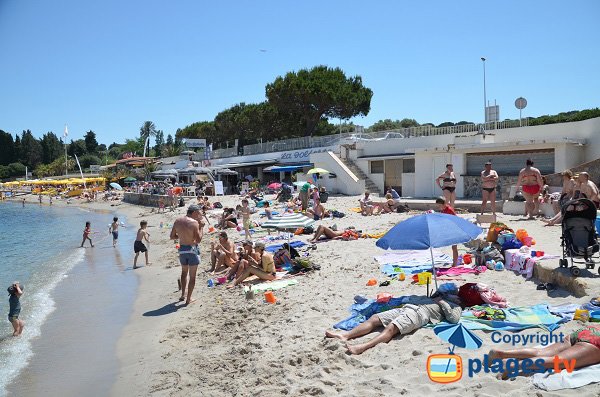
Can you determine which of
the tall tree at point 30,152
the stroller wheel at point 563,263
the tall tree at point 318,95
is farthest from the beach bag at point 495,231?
the tall tree at point 30,152

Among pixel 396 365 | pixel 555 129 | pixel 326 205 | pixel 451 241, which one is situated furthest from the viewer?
pixel 326 205

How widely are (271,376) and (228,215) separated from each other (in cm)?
1391

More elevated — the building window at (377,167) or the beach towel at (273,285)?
the building window at (377,167)

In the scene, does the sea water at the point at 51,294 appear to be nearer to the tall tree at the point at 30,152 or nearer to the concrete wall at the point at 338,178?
the concrete wall at the point at 338,178

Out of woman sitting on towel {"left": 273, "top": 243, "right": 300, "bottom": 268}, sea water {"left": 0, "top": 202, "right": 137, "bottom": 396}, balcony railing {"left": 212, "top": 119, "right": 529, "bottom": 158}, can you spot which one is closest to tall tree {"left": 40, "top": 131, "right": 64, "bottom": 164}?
balcony railing {"left": 212, "top": 119, "right": 529, "bottom": 158}

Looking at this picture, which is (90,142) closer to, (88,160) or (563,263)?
(88,160)

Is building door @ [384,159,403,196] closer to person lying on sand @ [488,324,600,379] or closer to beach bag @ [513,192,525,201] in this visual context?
beach bag @ [513,192,525,201]

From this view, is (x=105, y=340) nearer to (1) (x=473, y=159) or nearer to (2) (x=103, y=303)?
(2) (x=103, y=303)

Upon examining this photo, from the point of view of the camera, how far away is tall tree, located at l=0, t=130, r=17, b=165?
3391 inches

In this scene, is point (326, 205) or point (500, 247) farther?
point (326, 205)

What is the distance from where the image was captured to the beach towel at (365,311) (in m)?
5.62

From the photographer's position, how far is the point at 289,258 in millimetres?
9930

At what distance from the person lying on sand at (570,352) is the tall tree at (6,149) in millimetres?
99686

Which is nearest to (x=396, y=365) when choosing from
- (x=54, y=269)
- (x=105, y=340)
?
(x=105, y=340)
